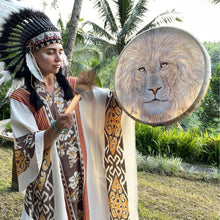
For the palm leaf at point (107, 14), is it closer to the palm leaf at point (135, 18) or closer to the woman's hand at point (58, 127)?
the palm leaf at point (135, 18)

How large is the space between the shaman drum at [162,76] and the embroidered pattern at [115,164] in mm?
204

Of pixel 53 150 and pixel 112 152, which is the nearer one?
pixel 53 150

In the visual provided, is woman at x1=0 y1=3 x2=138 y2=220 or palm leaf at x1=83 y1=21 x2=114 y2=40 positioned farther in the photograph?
palm leaf at x1=83 y1=21 x2=114 y2=40

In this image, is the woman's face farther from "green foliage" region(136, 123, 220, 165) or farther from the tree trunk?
"green foliage" region(136, 123, 220, 165)

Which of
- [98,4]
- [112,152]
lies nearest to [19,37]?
[112,152]

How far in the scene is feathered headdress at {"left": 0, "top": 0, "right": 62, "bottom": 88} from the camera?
1.95 meters

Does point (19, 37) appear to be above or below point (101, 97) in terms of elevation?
above

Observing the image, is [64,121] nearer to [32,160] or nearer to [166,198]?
[32,160]

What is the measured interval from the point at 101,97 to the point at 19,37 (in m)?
0.68

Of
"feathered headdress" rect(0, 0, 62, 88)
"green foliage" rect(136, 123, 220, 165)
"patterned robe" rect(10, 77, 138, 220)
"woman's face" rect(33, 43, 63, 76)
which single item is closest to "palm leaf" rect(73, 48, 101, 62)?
"green foliage" rect(136, 123, 220, 165)

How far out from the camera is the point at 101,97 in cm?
219

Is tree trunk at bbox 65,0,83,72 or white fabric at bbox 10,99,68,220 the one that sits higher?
tree trunk at bbox 65,0,83,72

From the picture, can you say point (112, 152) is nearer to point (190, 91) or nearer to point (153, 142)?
→ point (190, 91)

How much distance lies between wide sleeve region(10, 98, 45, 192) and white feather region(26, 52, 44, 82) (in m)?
0.20
